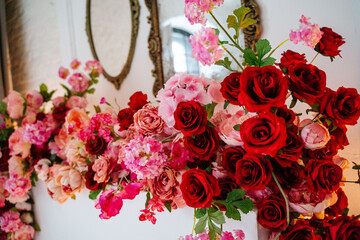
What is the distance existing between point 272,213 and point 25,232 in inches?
58.4

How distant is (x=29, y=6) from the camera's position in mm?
2367

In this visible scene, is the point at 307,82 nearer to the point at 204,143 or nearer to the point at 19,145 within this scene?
the point at 204,143

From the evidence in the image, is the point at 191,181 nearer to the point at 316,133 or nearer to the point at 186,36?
the point at 316,133

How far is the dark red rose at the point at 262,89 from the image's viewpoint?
0.61 m

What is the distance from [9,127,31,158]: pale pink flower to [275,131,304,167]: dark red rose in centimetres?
130

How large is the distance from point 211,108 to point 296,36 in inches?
10.2

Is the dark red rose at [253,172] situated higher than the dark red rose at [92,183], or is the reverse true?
the dark red rose at [253,172]

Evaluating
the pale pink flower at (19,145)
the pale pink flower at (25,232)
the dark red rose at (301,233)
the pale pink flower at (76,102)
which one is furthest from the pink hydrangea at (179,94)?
the pale pink flower at (25,232)

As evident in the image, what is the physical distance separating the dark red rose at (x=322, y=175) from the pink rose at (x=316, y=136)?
1.6 inches

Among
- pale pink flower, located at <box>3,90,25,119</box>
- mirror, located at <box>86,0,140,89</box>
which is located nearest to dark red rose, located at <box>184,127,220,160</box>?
mirror, located at <box>86,0,140,89</box>

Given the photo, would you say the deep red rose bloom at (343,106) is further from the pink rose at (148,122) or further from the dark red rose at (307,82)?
the pink rose at (148,122)

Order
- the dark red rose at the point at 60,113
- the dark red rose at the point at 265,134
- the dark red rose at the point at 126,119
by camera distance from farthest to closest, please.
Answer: the dark red rose at the point at 60,113, the dark red rose at the point at 126,119, the dark red rose at the point at 265,134

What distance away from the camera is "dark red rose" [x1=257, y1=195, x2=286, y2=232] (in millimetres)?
694

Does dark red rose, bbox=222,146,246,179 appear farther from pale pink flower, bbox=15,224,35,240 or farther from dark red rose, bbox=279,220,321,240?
pale pink flower, bbox=15,224,35,240
